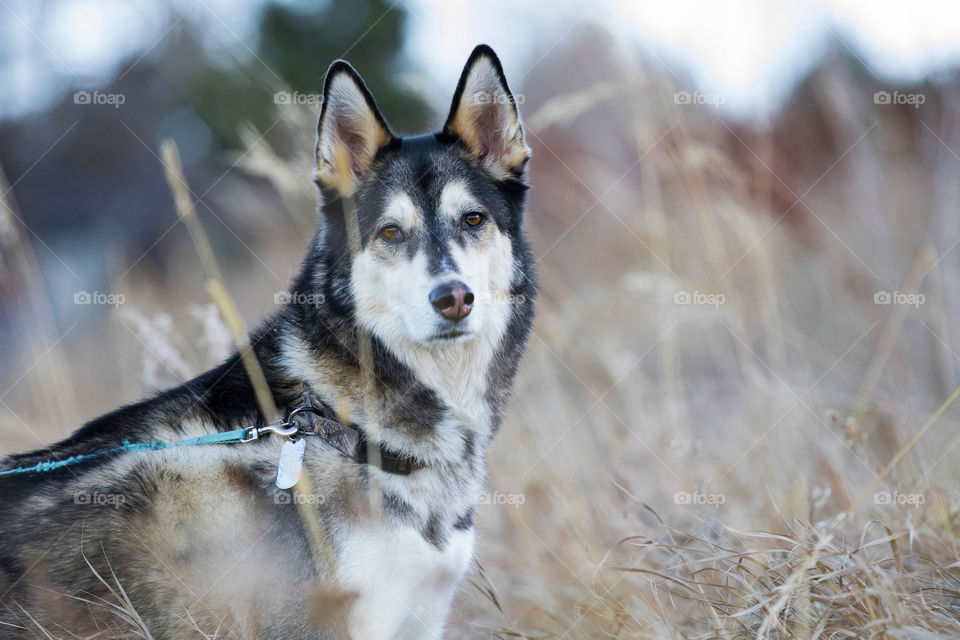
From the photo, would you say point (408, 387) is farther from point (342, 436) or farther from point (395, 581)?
point (395, 581)

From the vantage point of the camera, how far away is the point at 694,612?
2434 mm

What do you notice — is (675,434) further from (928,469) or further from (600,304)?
(600,304)

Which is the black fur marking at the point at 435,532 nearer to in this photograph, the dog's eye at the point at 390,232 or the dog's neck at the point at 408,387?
the dog's neck at the point at 408,387

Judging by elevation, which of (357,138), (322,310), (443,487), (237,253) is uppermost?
(357,138)

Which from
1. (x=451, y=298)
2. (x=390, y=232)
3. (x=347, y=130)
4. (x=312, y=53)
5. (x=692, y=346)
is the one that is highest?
(x=312, y=53)

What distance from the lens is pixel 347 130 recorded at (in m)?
2.75

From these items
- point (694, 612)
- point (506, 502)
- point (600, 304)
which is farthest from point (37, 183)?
point (694, 612)

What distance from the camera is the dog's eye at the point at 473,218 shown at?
2.68 metres

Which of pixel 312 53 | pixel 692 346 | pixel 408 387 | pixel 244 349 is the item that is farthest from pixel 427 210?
pixel 312 53

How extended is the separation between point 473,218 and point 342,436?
0.94 metres

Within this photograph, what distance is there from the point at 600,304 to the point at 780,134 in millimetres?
4045

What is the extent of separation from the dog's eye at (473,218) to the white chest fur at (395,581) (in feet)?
3.70

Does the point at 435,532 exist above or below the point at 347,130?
below

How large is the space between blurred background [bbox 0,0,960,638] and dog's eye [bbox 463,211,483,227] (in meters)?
0.94
